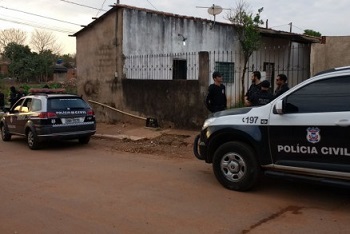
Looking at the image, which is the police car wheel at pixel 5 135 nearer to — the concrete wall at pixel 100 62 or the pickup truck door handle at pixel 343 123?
the concrete wall at pixel 100 62

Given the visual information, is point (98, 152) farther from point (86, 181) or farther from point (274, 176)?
point (274, 176)

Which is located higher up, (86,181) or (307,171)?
(307,171)

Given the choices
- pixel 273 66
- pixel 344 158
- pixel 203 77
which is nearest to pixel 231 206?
pixel 344 158

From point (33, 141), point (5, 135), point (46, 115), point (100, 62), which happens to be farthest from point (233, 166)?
point (100, 62)

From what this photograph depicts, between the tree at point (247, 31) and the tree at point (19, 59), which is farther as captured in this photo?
the tree at point (19, 59)

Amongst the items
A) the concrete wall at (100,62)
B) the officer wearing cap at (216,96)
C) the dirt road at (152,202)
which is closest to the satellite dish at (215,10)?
the concrete wall at (100,62)

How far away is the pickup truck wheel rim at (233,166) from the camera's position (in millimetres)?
6113

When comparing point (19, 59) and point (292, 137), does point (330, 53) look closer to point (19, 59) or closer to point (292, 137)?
point (292, 137)

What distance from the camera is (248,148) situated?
6.03 m

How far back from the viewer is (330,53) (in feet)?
50.6

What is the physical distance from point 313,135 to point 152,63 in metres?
10.4

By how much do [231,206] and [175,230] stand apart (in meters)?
1.17

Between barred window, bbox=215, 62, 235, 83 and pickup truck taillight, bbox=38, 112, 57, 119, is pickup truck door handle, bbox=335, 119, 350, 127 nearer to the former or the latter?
pickup truck taillight, bbox=38, 112, 57, 119

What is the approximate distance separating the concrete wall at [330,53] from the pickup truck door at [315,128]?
10.7 meters
